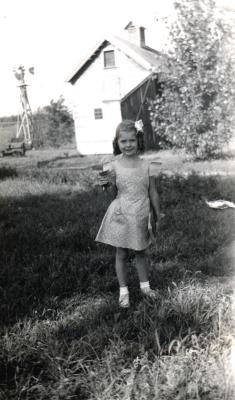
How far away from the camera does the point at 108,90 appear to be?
2491cm

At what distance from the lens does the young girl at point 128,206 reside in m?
3.56

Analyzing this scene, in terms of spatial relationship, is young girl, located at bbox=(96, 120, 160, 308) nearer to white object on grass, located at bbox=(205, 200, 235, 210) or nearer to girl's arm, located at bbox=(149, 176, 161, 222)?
girl's arm, located at bbox=(149, 176, 161, 222)

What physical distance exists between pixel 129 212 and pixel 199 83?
11754 millimetres

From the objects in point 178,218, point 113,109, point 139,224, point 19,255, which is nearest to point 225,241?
point 178,218

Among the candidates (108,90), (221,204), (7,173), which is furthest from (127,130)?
(108,90)

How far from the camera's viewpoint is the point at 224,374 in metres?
2.33

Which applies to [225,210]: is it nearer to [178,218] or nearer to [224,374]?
[178,218]

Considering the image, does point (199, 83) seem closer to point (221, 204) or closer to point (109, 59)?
point (221, 204)

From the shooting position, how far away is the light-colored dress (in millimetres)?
3576

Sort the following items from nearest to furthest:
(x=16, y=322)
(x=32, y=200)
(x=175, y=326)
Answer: (x=175, y=326) < (x=16, y=322) < (x=32, y=200)

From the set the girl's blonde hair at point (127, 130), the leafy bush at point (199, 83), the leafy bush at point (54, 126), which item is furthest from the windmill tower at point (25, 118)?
the girl's blonde hair at point (127, 130)

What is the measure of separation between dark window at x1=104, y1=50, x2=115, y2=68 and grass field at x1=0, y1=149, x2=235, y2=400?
19665 millimetres

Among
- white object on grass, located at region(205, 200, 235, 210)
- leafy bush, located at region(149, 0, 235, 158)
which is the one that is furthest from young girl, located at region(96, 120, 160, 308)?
leafy bush, located at region(149, 0, 235, 158)

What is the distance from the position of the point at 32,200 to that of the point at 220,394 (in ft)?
20.4
